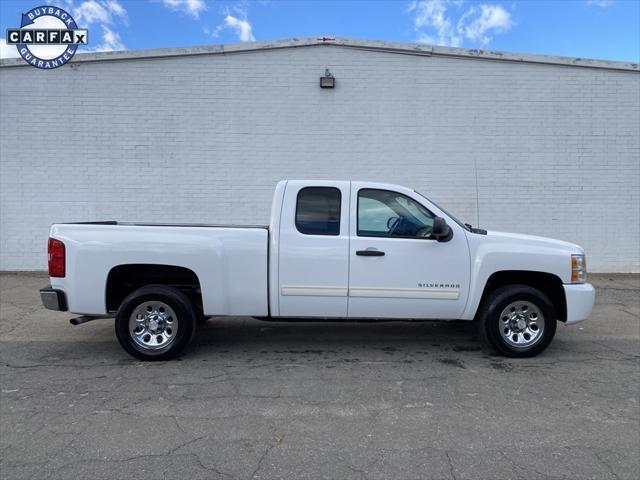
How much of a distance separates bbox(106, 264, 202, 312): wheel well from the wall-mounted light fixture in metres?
6.63

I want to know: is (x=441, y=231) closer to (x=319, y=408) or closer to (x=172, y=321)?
(x=319, y=408)

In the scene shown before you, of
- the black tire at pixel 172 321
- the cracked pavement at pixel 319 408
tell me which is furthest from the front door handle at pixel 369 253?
the black tire at pixel 172 321

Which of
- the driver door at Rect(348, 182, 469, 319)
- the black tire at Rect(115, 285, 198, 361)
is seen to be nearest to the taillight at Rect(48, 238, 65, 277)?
the black tire at Rect(115, 285, 198, 361)

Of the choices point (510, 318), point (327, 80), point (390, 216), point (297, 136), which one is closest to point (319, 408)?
point (390, 216)

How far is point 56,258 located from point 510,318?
16.3ft

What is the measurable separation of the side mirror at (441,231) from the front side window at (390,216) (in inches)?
5.4

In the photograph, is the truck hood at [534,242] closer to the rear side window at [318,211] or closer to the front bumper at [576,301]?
the front bumper at [576,301]

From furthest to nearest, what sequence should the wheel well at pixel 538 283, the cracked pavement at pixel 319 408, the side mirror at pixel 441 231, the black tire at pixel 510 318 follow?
the wheel well at pixel 538 283
the black tire at pixel 510 318
the side mirror at pixel 441 231
the cracked pavement at pixel 319 408

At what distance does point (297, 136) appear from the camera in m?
10.7

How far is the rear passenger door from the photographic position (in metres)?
5.09

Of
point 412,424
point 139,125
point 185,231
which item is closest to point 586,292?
point 412,424

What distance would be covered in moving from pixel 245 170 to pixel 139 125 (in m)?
2.57

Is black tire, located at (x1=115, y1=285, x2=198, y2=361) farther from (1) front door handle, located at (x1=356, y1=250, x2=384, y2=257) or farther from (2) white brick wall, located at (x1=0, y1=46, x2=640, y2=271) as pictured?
(2) white brick wall, located at (x1=0, y1=46, x2=640, y2=271)

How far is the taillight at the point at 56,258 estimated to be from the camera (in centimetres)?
500
